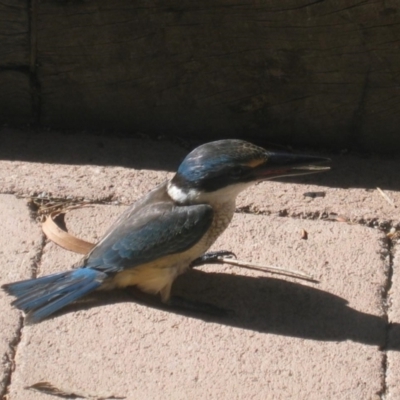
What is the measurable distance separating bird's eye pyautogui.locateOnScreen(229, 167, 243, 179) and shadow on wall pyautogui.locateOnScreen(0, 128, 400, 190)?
119 centimetres

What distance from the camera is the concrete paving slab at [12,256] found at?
4418 millimetres

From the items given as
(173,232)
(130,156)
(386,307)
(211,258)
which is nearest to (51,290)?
(173,232)

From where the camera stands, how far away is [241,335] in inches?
180

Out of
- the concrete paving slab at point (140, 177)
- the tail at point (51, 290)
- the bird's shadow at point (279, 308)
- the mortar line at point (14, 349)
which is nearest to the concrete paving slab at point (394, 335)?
the bird's shadow at point (279, 308)

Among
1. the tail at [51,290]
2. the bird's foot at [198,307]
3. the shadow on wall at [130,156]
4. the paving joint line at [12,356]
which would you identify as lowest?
the paving joint line at [12,356]

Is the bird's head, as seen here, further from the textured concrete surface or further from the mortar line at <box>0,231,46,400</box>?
the mortar line at <box>0,231,46,400</box>

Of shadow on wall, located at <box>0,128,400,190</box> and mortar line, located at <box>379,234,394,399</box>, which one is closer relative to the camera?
mortar line, located at <box>379,234,394,399</box>

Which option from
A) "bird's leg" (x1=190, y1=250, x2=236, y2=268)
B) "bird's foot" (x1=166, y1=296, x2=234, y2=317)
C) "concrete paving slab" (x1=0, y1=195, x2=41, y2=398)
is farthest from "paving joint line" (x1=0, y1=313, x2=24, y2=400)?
"bird's leg" (x1=190, y1=250, x2=236, y2=268)

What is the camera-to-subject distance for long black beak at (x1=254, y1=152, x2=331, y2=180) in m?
4.59

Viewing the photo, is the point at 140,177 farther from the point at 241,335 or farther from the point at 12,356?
the point at 12,356

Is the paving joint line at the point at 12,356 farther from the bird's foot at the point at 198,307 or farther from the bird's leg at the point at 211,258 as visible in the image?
the bird's leg at the point at 211,258

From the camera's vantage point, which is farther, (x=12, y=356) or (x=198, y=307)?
(x=198, y=307)

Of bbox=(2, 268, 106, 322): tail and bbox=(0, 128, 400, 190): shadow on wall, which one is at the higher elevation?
bbox=(0, 128, 400, 190): shadow on wall

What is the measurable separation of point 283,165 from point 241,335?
32.2 inches
